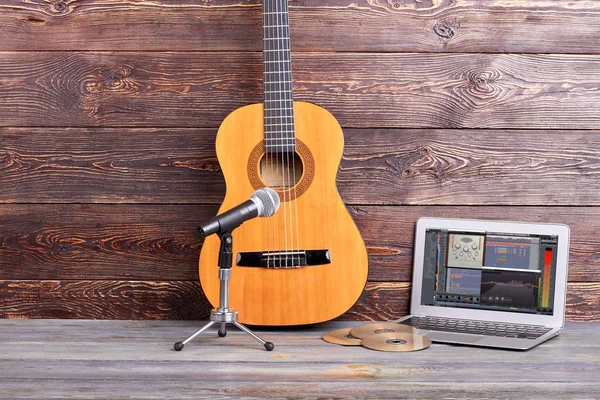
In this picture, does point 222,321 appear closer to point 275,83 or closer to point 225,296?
point 225,296

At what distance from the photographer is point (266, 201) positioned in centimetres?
138

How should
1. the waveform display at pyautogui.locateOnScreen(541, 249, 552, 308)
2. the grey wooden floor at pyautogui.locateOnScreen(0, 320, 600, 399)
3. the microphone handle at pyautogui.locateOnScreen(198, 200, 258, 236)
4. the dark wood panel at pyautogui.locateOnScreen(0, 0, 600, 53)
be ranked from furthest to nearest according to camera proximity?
the dark wood panel at pyautogui.locateOnScreen(0, 0, 600, 53) < the waveform display at pyautogui.locateOnScreen(541, 249, 552, 308) < the microphone handle at pyautogui.locateOnScreen(198, 200, 258, 236) < the grey wooden floor at pyautogui.locateOnScreen(0, 320, 600, 399)

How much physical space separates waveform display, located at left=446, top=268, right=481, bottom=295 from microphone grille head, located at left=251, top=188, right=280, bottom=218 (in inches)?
19.2

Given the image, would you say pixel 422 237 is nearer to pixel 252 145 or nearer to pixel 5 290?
pixel 252 145

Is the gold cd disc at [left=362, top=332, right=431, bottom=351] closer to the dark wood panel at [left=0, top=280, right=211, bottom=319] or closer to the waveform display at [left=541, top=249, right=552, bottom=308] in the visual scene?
the waveform display at [left=541, top=249, right=552, bottom=308]

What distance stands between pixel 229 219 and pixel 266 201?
0.10 meters

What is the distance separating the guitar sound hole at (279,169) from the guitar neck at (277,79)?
32 mm

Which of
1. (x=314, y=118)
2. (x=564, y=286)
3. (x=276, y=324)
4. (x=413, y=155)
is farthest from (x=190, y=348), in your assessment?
(x=564, y=286)

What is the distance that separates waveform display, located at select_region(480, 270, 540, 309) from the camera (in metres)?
1.53

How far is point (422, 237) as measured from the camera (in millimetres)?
1638

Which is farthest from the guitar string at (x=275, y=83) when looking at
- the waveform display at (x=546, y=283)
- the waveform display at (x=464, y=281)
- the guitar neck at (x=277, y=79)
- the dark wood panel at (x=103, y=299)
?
the waveform display at (x=546, y=283)

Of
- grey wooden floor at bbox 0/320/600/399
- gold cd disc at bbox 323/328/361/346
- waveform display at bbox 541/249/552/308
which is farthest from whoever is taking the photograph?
waveform display at bbox 541/249/552/308

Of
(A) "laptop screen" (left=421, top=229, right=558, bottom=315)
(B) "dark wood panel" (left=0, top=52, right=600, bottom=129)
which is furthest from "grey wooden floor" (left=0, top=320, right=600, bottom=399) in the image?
(B) "dark wood panel" (left=0, top=52, right=600, bottom=129)

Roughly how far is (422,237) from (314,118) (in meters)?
0.40
